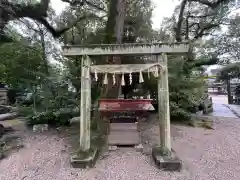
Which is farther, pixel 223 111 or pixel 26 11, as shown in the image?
pixel 223 111

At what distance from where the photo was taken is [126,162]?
11.3 ft

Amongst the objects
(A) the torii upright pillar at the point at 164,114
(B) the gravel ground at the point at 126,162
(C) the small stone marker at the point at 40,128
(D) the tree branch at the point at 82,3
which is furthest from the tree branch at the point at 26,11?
(A) the torii upright pillar at the point at 164,114

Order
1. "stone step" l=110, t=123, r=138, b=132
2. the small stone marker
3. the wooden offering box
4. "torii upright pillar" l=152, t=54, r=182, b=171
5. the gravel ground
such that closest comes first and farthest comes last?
1. the gravel ground
2. "torii upright pillar" l=152, t=54, r=182, b=171
3. the wooden offering box
4. "stone step" l=110, t=123, r=138, b=132
5. the small stone marker

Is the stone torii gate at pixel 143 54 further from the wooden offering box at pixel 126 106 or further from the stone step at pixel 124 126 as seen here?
the stone step at pixel 124 126

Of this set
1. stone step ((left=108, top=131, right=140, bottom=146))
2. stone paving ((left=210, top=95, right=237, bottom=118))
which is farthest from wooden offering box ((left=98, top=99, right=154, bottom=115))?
Result: stone paving ((left=210, top=95, right=237, bottom=118))

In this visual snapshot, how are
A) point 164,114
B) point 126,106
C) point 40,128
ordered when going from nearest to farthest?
point 164,114
point 126,106
point 40,128

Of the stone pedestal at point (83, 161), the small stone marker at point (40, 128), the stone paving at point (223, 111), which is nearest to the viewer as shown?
the stone pedestal at point (83, 161)

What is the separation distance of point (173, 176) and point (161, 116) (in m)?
1.00

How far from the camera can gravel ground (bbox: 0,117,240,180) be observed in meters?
3.03

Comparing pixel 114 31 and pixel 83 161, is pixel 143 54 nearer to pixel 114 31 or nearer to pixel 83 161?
pixel 114 31

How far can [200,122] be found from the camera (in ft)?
20.2

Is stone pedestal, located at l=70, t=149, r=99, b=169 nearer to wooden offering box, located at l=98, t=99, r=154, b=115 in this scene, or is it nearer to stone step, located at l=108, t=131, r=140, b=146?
stone step, located at l=108, t=131, r=140, b=146

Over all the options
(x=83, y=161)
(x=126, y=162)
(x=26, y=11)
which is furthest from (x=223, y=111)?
(x=26, y=11)

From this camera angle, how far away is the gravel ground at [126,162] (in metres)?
3.03
